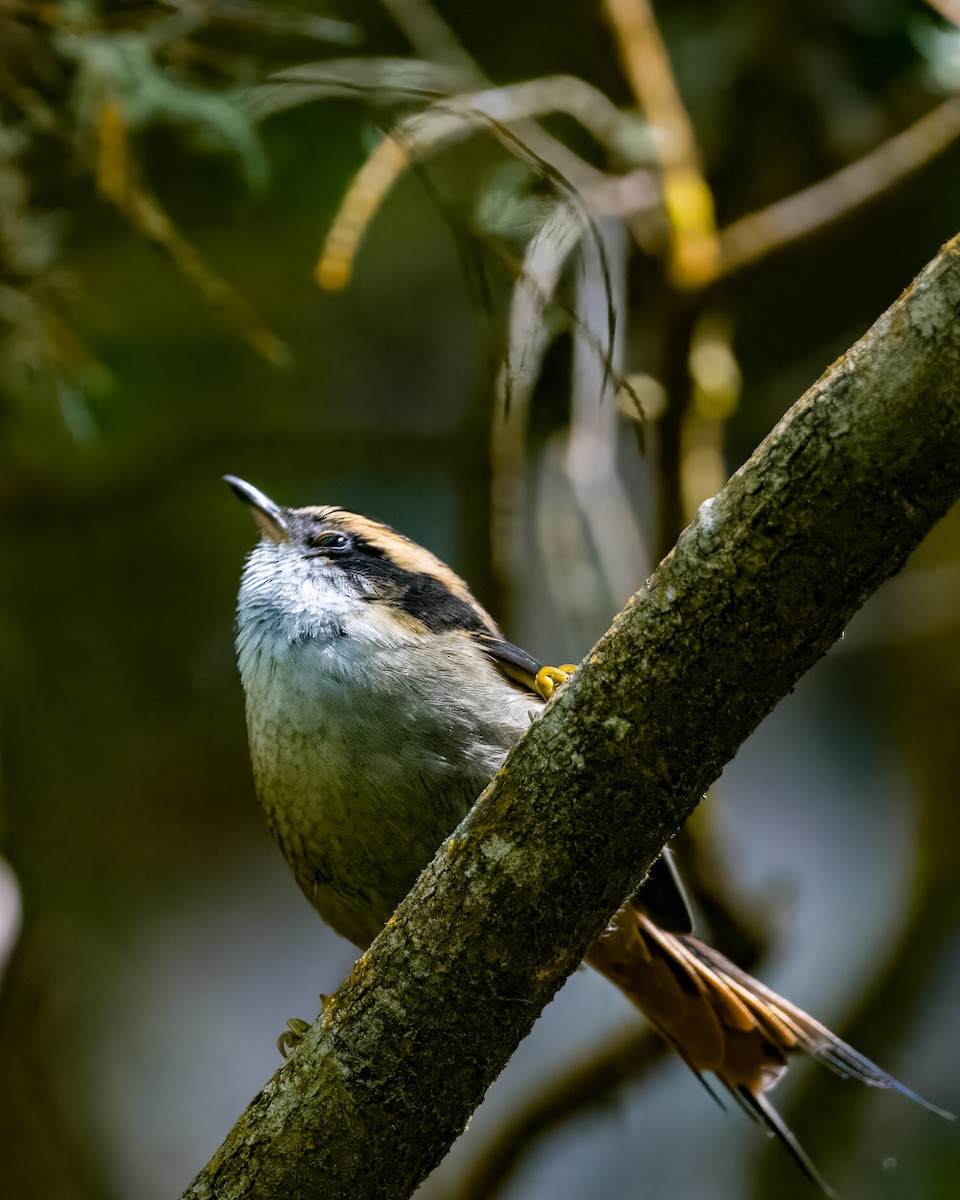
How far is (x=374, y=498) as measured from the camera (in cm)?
591

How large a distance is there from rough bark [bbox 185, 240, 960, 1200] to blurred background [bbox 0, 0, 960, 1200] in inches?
98.9

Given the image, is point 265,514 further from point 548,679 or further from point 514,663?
point 548,679

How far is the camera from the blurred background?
4676mm

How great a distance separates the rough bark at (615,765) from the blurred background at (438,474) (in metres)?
2.51

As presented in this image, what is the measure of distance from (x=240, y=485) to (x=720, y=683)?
2314mm

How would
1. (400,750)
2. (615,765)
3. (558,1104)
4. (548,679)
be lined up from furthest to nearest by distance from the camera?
1. (558,1104)
2. (548,679)
3. (400,750)
4. (615,765)

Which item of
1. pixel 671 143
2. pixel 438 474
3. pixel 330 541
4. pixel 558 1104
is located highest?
pixel 671 143

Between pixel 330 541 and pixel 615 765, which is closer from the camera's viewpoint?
pixel 615 765

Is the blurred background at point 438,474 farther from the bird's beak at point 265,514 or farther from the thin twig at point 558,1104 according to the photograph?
the bird's beak at point 265,514

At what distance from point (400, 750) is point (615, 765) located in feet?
3.23

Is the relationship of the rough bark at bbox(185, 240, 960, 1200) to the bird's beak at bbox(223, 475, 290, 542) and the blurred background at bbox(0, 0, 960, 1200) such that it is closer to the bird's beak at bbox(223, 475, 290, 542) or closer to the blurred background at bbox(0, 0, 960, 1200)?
the bird's beak at bbox(223, 475, 290, 542)

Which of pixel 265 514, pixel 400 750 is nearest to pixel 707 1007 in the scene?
pixel 400 750

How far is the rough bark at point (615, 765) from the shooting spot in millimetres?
1686

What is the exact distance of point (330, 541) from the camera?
11.5 feet
